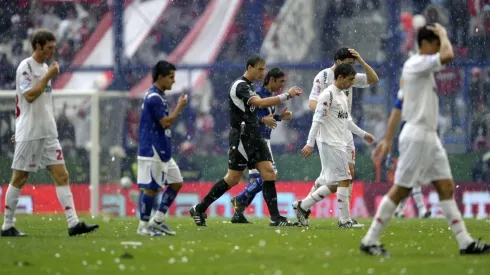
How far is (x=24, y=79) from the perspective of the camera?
524 inches

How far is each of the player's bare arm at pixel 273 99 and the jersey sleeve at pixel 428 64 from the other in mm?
3454

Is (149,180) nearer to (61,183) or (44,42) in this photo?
(61,183)

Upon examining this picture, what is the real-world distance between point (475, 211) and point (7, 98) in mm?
9837

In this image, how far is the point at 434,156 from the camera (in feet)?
36.1

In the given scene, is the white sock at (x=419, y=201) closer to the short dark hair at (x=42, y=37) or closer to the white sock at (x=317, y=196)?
the white sock at (x=317, y=196)

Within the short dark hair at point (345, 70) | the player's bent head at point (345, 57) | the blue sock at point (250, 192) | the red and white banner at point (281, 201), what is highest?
the player's bent head at point (345, 57)

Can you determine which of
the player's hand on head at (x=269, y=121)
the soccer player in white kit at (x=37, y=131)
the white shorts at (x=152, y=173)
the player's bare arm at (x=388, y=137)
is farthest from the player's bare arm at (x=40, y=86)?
the player's bare arm at (x=388, y=137)

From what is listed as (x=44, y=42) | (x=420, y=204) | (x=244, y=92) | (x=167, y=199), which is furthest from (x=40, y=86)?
(x=420, y=204)

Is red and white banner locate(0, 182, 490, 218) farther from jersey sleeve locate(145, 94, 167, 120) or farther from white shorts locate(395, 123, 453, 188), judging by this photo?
white shorts locate(395, 123, 453, 188)

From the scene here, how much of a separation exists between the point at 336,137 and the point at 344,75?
80 cm

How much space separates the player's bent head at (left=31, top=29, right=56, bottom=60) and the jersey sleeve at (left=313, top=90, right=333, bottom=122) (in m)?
3.38

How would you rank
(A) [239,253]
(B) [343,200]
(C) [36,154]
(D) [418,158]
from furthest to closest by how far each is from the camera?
(B) [343,200], (C) [36,154], (A) [239,253], (D) [418,158]

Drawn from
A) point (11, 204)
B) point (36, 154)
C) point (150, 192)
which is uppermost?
point (36, 154)

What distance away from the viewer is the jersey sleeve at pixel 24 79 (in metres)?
13.3
